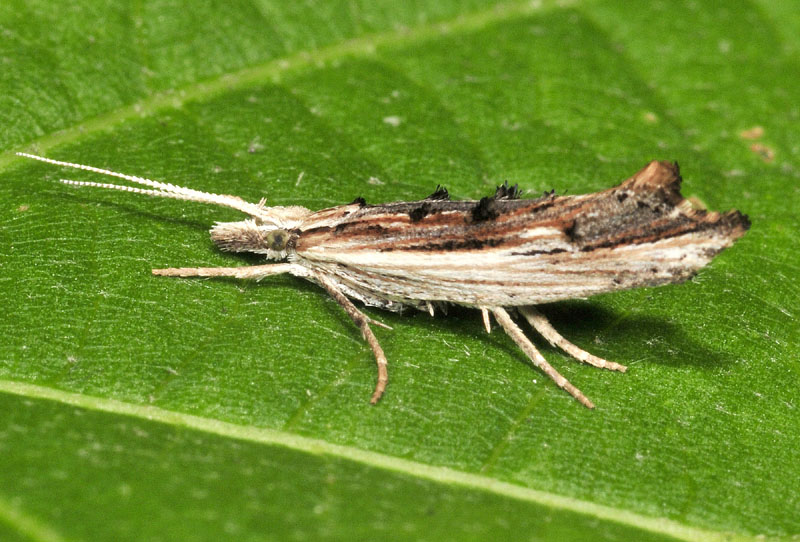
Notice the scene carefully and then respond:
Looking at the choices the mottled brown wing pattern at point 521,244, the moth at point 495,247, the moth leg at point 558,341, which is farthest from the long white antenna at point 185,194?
the moth leg at point 558,341

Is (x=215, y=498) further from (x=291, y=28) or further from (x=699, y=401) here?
(x=291, y=28)

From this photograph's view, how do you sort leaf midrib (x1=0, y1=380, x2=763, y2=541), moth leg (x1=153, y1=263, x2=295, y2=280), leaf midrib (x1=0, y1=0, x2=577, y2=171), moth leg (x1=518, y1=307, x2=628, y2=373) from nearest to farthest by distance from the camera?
leaf midrib (x1=0, y1=380, x2=763, y2=541), moth leg (x1=518, y1=307, x2=628, y2=373), moth leg (x1=153, y1=263, x2=295, y2=280), leaf midrib (x1=0, y1=0, x2=577, y2=171)

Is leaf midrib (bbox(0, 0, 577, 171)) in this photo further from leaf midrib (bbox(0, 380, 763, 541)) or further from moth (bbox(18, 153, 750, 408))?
leaf midrib (bbox(0, 380, 763, 541))

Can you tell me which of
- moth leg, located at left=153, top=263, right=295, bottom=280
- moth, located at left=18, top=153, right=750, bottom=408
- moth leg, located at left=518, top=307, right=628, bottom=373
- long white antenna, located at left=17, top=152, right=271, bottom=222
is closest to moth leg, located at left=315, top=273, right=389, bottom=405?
moth, located at left=18, top=153, right=750, bottom=408

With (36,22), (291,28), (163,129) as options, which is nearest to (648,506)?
(163,129)

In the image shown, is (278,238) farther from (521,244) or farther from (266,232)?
(521,244)

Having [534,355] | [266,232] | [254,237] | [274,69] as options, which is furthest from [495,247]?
[274,69]
